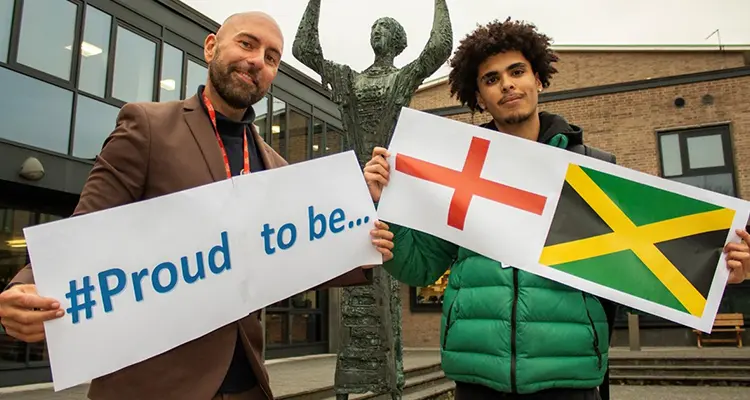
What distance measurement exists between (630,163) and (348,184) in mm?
16795

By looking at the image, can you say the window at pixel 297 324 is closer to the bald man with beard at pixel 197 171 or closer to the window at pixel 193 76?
the window at pixel 193 76

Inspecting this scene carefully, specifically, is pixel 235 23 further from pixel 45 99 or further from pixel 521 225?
pixel 45 99

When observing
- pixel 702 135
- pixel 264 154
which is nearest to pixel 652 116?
pixel 702 135

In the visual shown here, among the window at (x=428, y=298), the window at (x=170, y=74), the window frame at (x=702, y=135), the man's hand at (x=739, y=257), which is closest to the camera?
the man's hand at (x=739, y=257)

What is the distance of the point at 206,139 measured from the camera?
1.82 m

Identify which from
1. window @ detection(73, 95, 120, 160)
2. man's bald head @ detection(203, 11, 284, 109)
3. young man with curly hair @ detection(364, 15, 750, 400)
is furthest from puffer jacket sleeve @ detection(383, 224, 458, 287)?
window @ detection(73, 95, 120, 160)

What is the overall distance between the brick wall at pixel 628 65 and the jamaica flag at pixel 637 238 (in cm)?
1982

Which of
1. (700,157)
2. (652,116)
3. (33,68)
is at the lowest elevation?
(33,68)

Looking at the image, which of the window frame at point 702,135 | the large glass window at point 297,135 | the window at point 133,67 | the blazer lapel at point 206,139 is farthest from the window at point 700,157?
the blazer lapel at point 206,139

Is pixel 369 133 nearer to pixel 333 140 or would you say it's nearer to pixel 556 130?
pixel 556 130

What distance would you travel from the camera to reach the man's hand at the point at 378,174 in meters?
2.17

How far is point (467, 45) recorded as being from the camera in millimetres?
2283

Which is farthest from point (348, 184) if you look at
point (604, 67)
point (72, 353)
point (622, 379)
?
point (604, 67)

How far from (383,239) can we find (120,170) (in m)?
0.89
